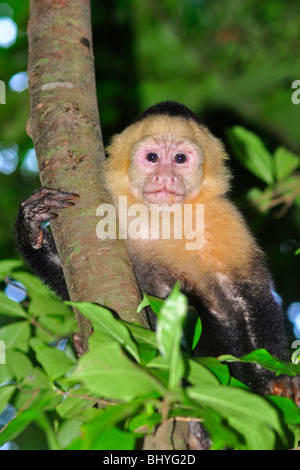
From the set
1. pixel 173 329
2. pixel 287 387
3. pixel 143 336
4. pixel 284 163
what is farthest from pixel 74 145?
pixel 173 329

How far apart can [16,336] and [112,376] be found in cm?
181

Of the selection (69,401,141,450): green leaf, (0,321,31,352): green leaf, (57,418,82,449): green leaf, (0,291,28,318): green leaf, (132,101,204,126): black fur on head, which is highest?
(132,101,204,126): black fur on head

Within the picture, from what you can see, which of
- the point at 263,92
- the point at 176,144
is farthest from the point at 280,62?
the point at 176,144

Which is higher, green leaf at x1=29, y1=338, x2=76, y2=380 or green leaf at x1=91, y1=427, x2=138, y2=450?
green leaf at x1=91, y1=427, x2=138, y2=450

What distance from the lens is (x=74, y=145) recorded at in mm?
3324

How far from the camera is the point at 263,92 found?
22.7ft

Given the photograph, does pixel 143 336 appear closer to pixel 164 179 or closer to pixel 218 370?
pixel 218 370

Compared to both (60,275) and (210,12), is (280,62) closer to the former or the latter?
(210,12)

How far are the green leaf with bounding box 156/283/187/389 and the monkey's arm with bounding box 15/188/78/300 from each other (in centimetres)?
182

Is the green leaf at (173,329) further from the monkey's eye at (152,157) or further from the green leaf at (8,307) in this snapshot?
the monkey's eye at (152,157)

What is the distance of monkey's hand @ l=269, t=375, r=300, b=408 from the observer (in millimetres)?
3006

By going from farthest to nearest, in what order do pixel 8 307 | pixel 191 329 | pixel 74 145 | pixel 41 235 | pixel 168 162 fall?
pixel 168 162, pixel 41 235, pixel 74 145, pixel 8 307, pixel 191 329

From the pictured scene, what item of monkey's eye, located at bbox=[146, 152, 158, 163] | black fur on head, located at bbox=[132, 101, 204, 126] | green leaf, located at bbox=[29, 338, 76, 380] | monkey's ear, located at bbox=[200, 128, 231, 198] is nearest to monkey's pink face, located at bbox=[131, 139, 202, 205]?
monkey's eye, located at bbox=[146, 152, 158, 163]

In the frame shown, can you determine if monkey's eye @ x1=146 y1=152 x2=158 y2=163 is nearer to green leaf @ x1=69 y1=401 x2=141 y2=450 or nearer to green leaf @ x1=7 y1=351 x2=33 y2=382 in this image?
green leaf @ x1=7 y1=351 x2=33 y2=382
